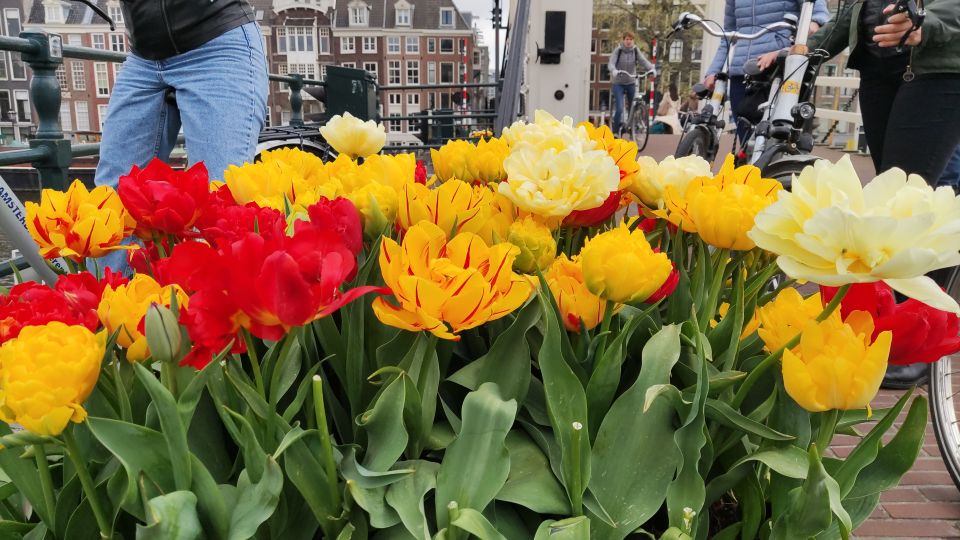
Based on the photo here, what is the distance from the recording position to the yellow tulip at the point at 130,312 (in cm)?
56

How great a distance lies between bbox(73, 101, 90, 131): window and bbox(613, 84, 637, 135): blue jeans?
127 ft

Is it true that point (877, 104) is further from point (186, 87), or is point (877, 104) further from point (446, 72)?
point (446, 72)

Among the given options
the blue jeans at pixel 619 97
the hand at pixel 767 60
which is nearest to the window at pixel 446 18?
the blue jeans at pixel 619 97

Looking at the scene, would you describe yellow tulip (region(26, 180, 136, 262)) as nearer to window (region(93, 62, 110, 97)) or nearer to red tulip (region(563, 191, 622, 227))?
red tulip (region(563, 191, 622, 227))

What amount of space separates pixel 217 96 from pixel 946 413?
208cm

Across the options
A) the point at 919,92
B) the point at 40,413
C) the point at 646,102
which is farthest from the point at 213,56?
the point at 646,102

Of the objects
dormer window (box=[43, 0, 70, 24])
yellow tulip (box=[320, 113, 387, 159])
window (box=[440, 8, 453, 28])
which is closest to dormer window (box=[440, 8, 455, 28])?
window (box=[440, 8, 453, 28])

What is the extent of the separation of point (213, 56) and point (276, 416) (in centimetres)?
166

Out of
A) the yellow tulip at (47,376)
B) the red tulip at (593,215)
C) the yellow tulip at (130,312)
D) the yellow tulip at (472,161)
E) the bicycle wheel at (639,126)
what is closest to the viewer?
the yellow tulip at (47,376)

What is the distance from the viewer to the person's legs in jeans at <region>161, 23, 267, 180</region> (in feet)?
6.26

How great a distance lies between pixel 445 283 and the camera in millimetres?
515

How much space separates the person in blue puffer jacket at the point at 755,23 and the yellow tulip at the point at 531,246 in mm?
3221

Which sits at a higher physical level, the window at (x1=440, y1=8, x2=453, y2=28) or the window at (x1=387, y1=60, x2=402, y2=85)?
the window at (x1=440, y1=8, x2=453, y2=28)

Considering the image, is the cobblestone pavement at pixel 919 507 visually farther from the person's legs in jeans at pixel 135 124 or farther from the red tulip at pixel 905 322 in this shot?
the person's legs in jeans at pixel 135 124
